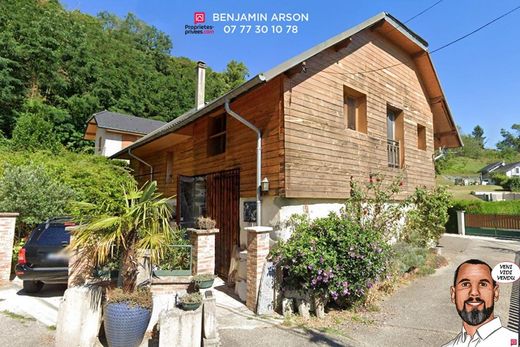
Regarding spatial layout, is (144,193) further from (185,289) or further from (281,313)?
(281,313)

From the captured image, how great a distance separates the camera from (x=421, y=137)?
1207 centimetres

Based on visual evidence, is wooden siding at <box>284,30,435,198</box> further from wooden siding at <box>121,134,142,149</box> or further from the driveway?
wooden siding at <box>121,134,142,149</box>

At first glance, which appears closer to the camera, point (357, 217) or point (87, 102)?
point (357, 217)

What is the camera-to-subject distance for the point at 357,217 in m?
8.01

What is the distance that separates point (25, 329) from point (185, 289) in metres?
2.58

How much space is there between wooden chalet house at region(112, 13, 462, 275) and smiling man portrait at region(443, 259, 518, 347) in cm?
462

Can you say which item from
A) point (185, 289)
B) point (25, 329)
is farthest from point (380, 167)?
point (25, 329)

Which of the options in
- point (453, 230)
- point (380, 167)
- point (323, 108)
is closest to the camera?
point (323, 108)

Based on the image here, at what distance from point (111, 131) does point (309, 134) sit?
20676mm

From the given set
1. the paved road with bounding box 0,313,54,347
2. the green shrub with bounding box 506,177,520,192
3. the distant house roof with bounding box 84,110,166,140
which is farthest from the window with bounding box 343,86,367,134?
the green shrub with bounding box 506,177,520,192

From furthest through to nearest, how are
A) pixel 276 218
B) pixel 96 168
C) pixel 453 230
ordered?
pixel 453 230
pixel 96 168
pixel 276 218

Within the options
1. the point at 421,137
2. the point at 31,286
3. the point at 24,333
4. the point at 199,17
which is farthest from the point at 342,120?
the point at 31,286

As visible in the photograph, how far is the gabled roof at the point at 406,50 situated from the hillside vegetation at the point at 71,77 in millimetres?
15397

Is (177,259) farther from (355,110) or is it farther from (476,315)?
(355,110)
